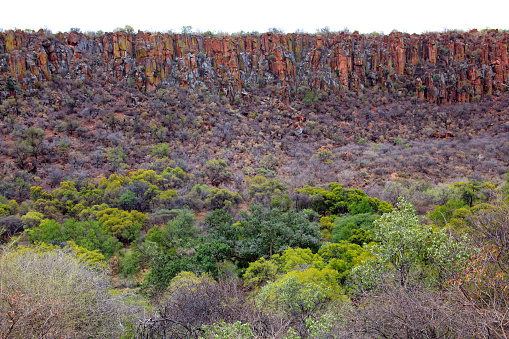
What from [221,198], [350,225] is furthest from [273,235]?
[221,198]

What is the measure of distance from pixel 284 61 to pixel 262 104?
352 inches

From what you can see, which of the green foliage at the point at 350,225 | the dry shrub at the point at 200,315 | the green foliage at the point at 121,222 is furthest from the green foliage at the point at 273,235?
the green foliage at the point at 121,222

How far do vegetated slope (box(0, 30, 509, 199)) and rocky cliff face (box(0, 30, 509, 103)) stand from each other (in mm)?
169

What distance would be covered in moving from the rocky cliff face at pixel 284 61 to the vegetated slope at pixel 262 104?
6.7 inches

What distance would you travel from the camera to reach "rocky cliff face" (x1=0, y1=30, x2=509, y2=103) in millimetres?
41438

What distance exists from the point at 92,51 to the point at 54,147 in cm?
1825

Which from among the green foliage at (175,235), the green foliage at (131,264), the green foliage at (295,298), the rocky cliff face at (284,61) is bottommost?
the green foliage at (131,264)

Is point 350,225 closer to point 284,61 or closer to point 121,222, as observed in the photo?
point 121,222

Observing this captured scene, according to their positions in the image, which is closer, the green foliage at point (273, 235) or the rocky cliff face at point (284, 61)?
the green foliage at point (273, 235)

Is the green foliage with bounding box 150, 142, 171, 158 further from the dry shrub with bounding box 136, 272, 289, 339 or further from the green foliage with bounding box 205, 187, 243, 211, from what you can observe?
the dry shrub with bounding box 136, 272, 289, 339

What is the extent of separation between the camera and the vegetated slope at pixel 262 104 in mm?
31766

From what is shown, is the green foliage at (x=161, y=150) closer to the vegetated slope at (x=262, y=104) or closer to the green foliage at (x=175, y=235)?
the vegetated slope at (x=262, y=104)

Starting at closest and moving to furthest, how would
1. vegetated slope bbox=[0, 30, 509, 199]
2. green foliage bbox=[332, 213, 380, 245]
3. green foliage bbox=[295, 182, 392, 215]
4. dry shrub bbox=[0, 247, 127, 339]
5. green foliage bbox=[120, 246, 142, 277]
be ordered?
dry shrub bbox=[0, 247, 127, 339]
green foliage bbox=[120, 246, 142, 277]
green foliage bbox=[332, 213, 380, 245]
green foliage bbox=[295, 182, 392, 215]
vegetated slope bbox=[0, 30, 509, 199]

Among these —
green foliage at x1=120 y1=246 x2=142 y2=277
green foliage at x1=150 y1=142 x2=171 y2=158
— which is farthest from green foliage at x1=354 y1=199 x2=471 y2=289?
green foliage at x1=150 y1=142 x2=171 y2=158
